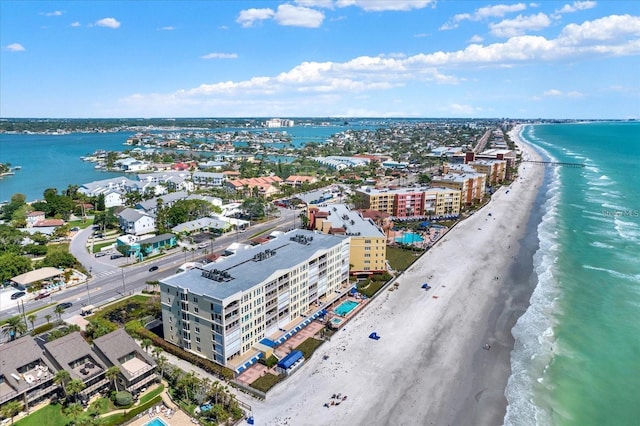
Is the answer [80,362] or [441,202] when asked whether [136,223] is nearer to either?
[80,362]

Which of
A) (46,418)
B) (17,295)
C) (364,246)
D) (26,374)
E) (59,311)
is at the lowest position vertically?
(46,418)

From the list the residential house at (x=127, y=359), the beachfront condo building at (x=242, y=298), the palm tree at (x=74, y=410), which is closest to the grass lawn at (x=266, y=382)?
the beachfront condo building at (x=242, y=298)

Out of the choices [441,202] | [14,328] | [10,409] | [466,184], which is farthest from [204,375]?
[466,184]

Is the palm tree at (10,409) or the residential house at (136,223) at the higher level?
the residential house at (136,223)

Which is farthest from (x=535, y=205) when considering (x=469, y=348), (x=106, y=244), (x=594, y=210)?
(x=106, y=244)

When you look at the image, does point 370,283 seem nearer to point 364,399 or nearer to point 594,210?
point 364,399

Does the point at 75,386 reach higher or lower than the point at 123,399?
higher

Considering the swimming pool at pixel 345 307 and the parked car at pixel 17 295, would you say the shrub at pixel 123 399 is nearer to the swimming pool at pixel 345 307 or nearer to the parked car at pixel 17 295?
the swimming pool at pixel 345 307
